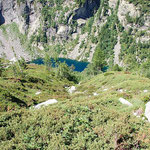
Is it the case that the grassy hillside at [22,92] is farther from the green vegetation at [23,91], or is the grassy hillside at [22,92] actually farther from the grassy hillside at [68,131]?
the grassy hillside at [68,131]

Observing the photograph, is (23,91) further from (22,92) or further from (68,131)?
(68,131)

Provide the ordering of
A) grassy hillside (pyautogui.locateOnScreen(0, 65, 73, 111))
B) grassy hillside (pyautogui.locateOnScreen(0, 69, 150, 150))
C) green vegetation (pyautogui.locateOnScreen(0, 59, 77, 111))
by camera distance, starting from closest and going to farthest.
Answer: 1. grassy hillside (pyautogui.locateOnScreen(0, 69, 150, 150))
2. grassy hillside (pyautogui.locateOnScreen(0, 65, 73, 111))
3. green vegetation (pyautogui.locateOnScreen(0, 59, 77, 111))

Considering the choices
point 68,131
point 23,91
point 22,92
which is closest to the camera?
point 68,131

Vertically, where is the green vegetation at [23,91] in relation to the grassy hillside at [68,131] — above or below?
below

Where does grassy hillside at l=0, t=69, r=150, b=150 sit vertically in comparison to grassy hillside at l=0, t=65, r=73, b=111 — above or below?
above

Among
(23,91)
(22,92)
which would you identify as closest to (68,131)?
(22,92)

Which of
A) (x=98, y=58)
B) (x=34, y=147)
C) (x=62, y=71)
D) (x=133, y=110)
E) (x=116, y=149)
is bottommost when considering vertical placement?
(x=62, y=71)

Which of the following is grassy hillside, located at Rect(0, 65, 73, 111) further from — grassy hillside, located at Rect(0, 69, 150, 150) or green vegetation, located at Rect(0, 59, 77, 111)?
grassy hillside, located at Rect(0, 69, 150, 150)

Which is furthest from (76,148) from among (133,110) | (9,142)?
(133,110)

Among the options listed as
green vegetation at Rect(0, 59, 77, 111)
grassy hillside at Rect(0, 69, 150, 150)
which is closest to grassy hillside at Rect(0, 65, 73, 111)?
green vegetation at Rect(0, 59, 77, 111)

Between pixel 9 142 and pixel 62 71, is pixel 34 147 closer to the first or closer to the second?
pixel 9 142

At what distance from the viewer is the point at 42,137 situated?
6.26 metres

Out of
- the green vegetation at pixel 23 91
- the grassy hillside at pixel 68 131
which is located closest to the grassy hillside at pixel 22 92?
the green vegetation at pixel 23 91

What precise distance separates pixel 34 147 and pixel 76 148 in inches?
73.5
